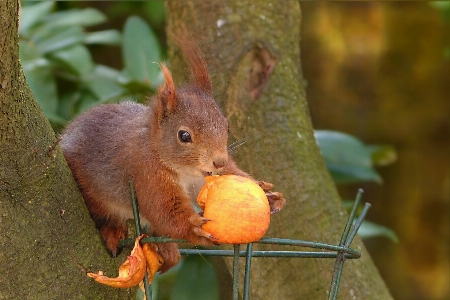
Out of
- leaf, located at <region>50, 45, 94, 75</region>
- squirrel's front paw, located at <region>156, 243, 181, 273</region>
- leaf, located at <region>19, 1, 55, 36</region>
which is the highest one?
leaf, located at <region>19, 1, 55, 36</region>

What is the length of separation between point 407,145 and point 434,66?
369 mm

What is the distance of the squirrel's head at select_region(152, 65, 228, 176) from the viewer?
43.8 inches

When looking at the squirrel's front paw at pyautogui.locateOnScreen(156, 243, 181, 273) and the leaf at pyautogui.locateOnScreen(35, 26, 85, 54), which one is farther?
the leaf at pyautogui.locateOnScreen(35, 26, 85, 54)

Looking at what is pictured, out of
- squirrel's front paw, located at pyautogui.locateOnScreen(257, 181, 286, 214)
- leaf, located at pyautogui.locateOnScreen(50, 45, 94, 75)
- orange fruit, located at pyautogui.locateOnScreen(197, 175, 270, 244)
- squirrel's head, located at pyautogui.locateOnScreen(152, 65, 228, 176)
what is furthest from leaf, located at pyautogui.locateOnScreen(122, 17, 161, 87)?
orange fruit, located at pyautogui.locateOnScreen(197, 175, 270, 244)

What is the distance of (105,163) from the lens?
124 cm

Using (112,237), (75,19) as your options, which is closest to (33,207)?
(112,237)

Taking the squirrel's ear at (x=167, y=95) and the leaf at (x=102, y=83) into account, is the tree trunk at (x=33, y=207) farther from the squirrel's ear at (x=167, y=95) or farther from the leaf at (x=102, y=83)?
the leaf at (x=102, y=83)

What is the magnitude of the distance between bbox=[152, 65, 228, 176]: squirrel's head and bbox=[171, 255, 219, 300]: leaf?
334mm

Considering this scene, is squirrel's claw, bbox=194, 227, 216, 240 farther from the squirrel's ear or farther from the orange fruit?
the squirrel's ear

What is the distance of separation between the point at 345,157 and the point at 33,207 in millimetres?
1064

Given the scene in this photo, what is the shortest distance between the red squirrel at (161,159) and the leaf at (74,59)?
736 millimetres

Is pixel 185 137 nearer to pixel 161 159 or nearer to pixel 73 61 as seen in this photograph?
pixel 161 159

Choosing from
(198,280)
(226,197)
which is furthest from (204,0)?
(226,197)

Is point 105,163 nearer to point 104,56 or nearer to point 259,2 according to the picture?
point 259,2
